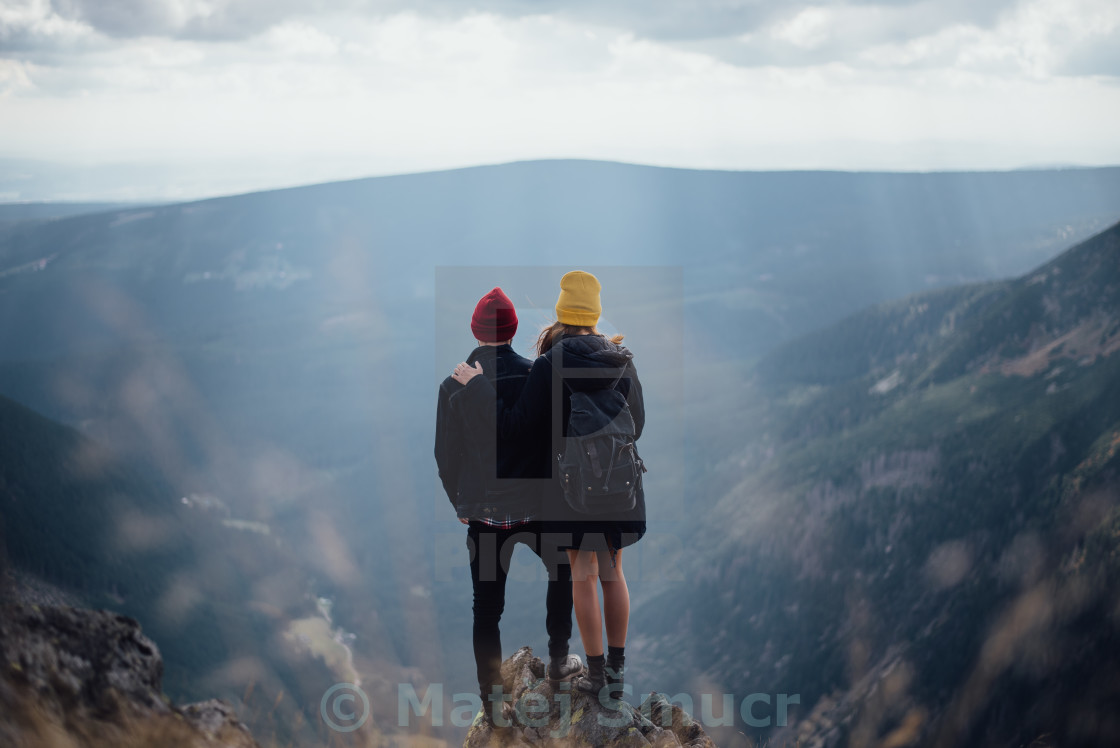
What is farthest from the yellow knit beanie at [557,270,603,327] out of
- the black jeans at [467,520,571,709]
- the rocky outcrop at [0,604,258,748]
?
the rocky outcrop at [0,604,258,748]

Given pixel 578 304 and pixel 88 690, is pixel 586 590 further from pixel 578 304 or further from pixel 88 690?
pixel 88 690

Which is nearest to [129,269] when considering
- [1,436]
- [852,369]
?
[1,436]

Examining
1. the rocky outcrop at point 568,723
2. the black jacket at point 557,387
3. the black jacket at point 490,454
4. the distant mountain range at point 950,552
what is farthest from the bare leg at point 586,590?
the distant mountain range at point 950,552

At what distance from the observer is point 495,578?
238 inches

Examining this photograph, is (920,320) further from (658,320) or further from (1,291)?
(1,291)

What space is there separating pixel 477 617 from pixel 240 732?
76.3 inches

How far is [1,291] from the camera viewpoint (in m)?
184

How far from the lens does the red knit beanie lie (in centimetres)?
595

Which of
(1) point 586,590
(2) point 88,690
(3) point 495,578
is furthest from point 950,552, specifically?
(2) point 88,690

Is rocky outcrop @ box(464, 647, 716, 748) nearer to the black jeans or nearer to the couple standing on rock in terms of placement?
the black jeans

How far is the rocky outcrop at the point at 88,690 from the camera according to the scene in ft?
13.6

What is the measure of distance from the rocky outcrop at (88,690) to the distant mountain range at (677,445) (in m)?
1.27

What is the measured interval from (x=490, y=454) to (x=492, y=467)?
0.11 m

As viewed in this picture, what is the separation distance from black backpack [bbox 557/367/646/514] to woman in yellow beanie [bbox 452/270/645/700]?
114 millimetres
